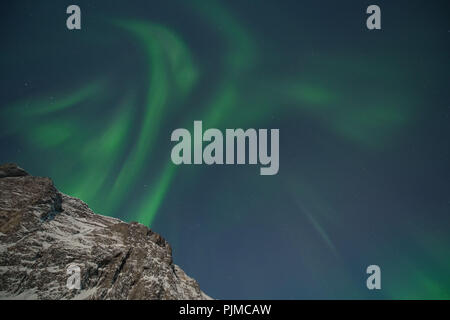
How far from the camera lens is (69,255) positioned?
113250 millimetres

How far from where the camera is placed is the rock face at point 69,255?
102 m

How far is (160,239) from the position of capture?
155m

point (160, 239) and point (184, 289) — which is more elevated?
point (160, 239)

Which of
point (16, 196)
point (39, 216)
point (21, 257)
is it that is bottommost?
point (21, 257)

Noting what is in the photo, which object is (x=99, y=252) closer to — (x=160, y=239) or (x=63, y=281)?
(x=63, y=281)

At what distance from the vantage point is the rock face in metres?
102
